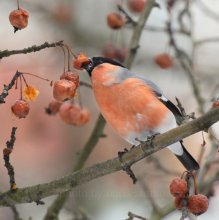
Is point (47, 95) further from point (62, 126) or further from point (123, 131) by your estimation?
point (123, 131)

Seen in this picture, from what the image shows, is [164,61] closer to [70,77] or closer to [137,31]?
[137,31]

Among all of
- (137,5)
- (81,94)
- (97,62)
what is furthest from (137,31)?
(81,94)

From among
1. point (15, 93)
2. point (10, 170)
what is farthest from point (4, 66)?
point (10, 170)

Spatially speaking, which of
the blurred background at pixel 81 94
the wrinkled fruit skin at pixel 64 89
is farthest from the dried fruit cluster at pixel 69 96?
the blurred background at pixel 81 94

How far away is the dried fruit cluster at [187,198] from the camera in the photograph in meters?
1.74

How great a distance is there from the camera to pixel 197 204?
1.74m

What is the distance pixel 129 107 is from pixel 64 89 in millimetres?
478

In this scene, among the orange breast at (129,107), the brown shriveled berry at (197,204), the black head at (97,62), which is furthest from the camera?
the black head at (97,62)

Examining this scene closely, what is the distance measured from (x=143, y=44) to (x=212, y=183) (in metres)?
2.95

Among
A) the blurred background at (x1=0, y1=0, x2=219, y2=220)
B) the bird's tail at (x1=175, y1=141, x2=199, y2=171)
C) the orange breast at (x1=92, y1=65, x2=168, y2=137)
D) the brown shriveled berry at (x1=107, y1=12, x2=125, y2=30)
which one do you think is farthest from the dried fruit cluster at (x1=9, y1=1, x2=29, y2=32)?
the blurred background at (x1=0, y1=0, x2=219, y2=220)

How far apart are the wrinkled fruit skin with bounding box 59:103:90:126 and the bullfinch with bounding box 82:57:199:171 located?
8 centimetres

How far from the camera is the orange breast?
210 centimetres

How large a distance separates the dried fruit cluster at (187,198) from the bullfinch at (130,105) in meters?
0.33

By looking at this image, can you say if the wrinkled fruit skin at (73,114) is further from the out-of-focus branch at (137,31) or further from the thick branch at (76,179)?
the thick branch at (76,179)
